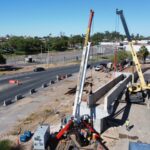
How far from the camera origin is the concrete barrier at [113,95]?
96.6 ft

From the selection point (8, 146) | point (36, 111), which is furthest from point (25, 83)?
point (8, 146)

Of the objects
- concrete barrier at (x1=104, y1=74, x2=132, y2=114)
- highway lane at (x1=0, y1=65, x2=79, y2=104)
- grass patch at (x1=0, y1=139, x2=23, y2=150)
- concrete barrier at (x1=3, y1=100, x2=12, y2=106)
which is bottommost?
highway lane at (x1=0, y1=65, x2=79, y2=104)

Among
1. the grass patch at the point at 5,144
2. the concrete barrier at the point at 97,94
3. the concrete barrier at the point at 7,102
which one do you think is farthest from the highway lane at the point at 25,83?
the grass patch at the point at 5,144

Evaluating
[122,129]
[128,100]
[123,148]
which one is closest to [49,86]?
[128,100]

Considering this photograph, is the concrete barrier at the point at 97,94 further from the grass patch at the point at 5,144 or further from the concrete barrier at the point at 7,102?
the concrete barrier at the point at 7,102

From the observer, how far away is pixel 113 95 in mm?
35062

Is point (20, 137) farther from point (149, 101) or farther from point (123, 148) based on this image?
point (149, 101)

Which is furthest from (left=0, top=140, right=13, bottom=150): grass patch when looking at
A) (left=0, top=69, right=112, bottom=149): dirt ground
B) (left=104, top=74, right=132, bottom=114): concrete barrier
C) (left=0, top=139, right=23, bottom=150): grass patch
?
(left=104, top=74, right=132, bottom=114): concrete barrier

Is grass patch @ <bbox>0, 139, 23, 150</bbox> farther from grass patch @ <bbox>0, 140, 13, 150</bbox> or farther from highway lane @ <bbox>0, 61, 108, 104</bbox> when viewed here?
highway lane @ <bbox>0, 61, 108, 104</bbox>

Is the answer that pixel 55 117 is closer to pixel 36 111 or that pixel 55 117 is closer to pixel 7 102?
pixel 36 111

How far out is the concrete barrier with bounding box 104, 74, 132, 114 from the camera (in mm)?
29456

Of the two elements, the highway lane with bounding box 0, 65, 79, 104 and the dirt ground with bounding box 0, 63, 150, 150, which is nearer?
the dirt ground with bounding box 0, 63, 150, 150

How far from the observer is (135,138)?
88.5 ft

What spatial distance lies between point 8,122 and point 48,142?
9.89 meters
